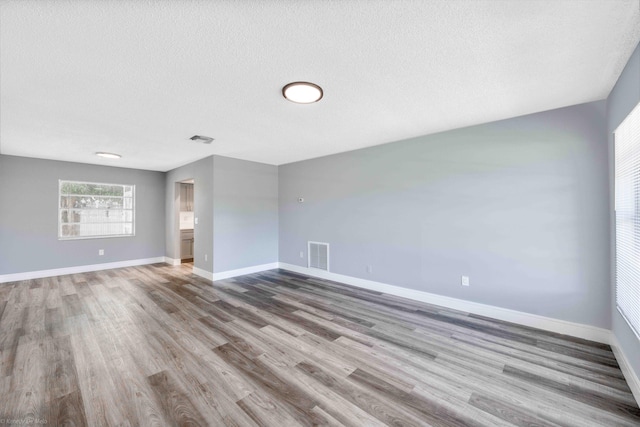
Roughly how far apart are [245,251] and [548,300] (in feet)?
15.7

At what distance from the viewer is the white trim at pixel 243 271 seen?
470 cm

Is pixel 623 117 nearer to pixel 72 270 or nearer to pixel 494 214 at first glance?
pixel 494 214

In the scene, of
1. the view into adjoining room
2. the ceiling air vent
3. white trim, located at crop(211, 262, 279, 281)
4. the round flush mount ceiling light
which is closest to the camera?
the view into adjoining room

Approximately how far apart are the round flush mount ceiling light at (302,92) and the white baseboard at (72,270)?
20.4 ft

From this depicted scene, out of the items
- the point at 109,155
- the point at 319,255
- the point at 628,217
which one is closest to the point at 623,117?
the point at 628,217

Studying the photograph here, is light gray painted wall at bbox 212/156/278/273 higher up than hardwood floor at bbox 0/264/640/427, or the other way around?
light gray painted wall at bbox 212/156/278/273

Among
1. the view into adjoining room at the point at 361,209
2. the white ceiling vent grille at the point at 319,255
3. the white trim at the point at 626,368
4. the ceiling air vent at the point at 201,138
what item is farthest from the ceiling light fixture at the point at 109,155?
the white trim at the point at 626,368

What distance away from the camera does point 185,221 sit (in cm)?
655

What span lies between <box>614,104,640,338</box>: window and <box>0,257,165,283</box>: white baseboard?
813cm

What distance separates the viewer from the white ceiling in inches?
53.6

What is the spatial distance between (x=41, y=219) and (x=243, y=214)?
4.04m

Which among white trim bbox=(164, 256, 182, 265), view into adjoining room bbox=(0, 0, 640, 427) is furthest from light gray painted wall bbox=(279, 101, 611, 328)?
white trim bbox=(164, 256, 182, 265)

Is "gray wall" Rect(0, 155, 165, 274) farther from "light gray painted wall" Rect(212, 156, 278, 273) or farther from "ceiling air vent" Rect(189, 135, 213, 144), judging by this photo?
"ceiling air vent" Rect(189, 135, 213, 144)

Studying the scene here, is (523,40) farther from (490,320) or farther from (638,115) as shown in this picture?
(490,320)
